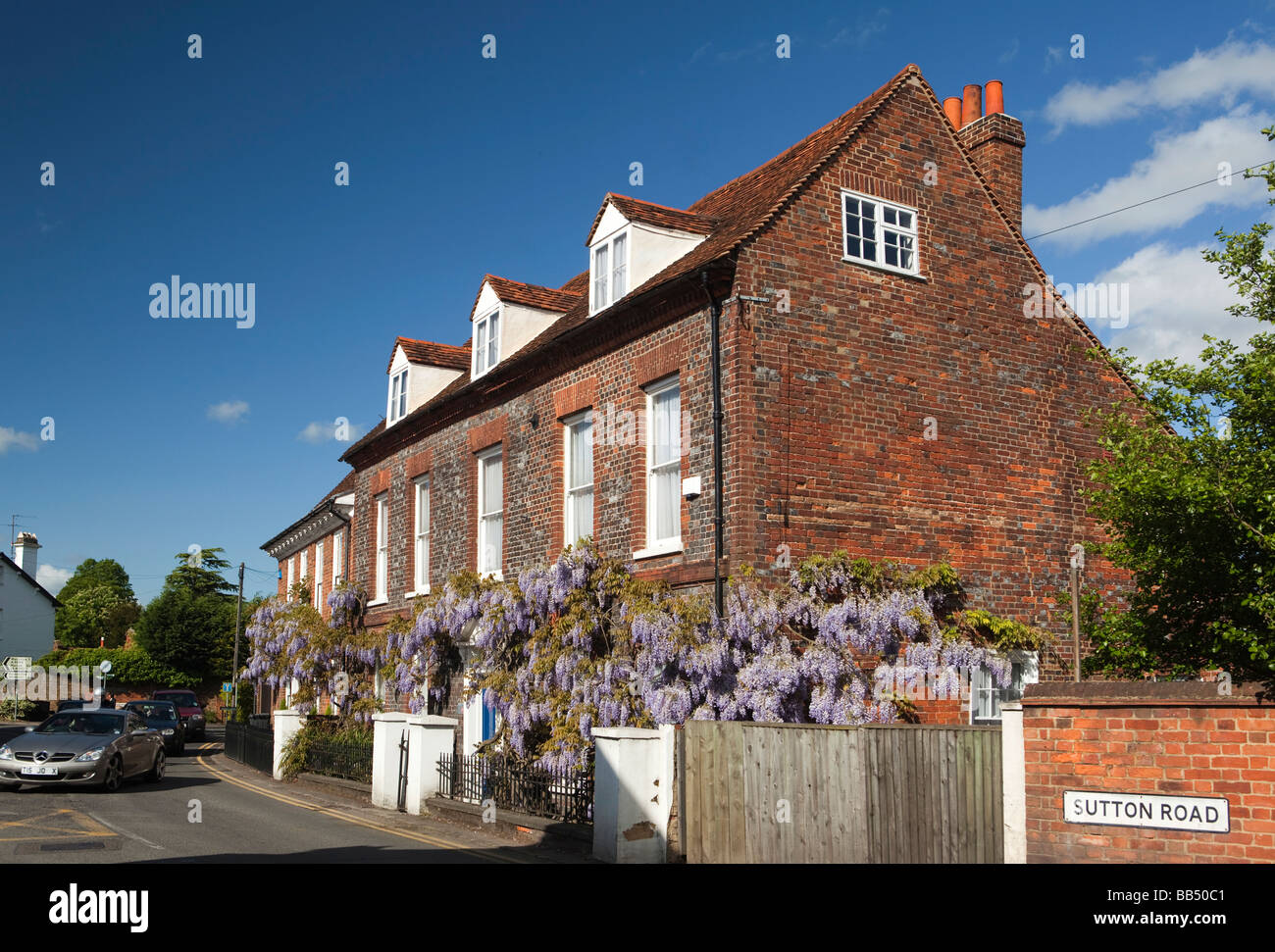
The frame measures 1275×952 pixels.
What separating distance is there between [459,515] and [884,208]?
9.92m

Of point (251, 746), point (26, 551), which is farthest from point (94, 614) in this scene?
point (251, 746)

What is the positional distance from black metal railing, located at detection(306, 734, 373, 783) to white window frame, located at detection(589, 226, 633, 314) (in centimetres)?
897

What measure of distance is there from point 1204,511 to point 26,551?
71861 millimetres

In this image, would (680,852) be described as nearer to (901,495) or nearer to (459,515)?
(901,495)

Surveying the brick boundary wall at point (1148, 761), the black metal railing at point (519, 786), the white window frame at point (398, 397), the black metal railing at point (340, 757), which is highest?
the white window frame at point (398, 397)

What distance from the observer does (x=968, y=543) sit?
1558 cm

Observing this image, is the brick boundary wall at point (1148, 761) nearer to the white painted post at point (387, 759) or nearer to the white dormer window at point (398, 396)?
the white painted post at point (387, 759)

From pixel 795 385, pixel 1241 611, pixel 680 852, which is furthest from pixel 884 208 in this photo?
pixel 680 852

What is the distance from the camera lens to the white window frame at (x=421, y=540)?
23297mm

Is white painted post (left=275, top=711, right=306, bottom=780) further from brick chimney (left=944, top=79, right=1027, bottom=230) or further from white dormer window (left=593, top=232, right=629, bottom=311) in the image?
brick chimney (left=944, top=79, right=1027, bottom=230)

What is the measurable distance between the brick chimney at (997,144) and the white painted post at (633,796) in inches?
427

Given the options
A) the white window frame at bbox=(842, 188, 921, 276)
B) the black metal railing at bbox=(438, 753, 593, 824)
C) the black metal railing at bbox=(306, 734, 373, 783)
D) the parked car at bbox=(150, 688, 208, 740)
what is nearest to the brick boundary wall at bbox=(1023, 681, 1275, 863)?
the black metal railing at bbox=(438, 753, 593, 824)

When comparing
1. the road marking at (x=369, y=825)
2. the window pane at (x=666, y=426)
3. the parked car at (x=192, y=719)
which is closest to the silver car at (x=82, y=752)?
the road marking at (x=369, y=825)

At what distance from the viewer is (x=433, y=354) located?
25.8m
